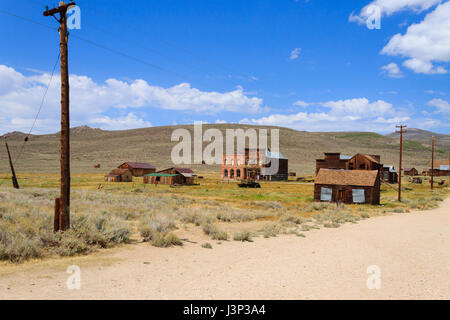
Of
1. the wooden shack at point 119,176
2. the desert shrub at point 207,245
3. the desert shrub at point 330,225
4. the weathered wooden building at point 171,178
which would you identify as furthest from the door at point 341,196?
the wooden shack at point 119,176

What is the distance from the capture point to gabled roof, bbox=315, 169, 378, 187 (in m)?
28.1

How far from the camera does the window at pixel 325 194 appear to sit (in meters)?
28.7

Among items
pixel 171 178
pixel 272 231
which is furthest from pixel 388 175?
pixel 272 231

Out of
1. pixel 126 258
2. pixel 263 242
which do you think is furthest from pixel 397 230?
pixel 126 258

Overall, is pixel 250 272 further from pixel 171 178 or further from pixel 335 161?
pixel 335 161

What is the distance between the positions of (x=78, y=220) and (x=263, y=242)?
6682 millimetres

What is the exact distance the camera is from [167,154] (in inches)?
4313

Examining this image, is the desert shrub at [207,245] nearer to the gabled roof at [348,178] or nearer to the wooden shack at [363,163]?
the gabled roof at [348,178]

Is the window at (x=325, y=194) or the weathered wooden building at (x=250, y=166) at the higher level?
the weathered wooden building at (x=250, y=166)

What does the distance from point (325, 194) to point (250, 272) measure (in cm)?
2221

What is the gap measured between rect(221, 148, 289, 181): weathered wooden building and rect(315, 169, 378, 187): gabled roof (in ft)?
109

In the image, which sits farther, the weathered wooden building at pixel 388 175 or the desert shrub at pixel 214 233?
the weathered wooden building at pixel 388 175

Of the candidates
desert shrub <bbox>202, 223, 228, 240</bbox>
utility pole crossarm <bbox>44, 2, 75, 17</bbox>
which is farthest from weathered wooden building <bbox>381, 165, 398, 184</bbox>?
utility pole crossarm <bbox>44, 2, 75, 17</bbox>

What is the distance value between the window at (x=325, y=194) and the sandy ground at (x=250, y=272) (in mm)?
15987
